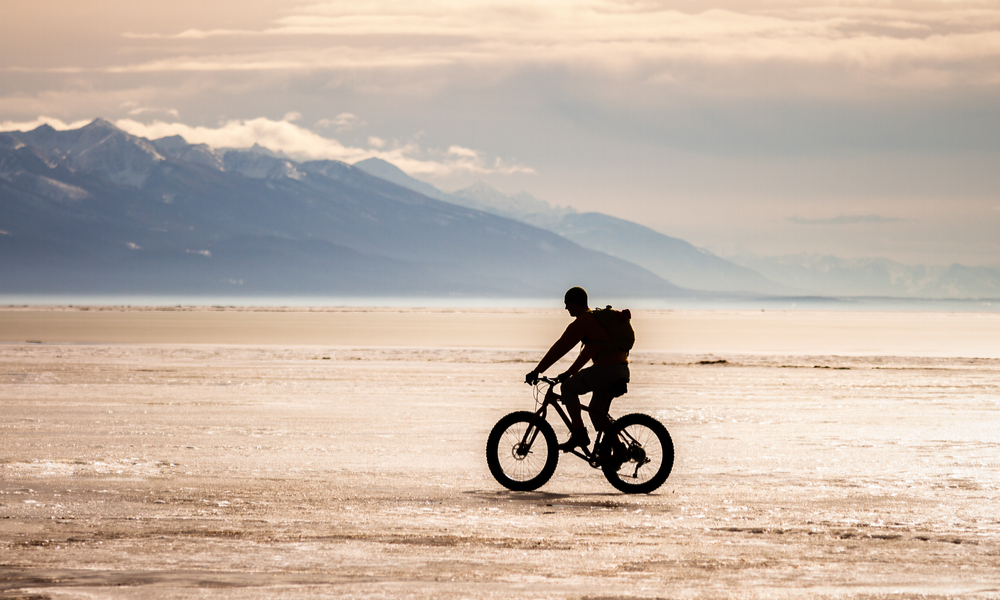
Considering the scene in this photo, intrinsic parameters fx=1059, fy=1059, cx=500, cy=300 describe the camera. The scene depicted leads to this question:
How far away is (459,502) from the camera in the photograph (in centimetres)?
1088

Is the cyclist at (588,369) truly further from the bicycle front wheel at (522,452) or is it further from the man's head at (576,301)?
the bicycle front wheel at (522,452)

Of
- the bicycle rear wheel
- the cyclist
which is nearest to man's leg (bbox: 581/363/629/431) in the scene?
the cyclist

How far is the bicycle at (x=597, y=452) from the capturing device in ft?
38.5

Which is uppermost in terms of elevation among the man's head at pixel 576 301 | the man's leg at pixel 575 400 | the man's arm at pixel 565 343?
the man's head at pixel 576 301

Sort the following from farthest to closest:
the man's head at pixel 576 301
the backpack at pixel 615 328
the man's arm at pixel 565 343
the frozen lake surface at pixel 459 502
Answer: the man's head at pixel 576 301 < the backpack at pixel 615 328 < the man's arm at pixel 565 343 < the frozen lake surface at pixel 459 502

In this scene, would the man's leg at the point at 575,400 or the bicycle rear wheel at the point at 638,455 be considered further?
the bicycle rear wheel at the point at 638,455

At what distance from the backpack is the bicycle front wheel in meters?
1.17

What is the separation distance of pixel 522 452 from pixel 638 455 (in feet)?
4.25

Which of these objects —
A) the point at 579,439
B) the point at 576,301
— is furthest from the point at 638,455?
the point at 576,301

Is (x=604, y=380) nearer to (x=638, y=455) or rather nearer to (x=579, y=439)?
(x=579, y=439)

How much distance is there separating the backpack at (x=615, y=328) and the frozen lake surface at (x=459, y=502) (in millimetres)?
1628

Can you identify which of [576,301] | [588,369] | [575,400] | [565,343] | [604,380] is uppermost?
[576,301]

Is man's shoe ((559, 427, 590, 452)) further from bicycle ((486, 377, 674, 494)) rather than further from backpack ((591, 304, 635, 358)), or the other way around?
backpack ((591, 304, 635, 358))

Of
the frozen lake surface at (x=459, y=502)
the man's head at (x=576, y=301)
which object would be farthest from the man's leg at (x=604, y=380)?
the frozen lake surface at (x=459, y=502)
